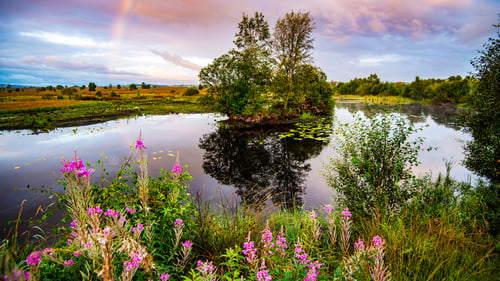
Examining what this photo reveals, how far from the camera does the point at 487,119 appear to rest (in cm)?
840

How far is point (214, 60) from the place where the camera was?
2267 centimetres

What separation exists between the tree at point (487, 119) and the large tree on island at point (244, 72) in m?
16.7

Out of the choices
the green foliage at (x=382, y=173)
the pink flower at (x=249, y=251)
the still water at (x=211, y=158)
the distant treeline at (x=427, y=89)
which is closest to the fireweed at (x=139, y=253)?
the pink flower at (x=249, y=251)

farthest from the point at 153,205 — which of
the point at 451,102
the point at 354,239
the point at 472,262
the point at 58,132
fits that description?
the point at 451,102

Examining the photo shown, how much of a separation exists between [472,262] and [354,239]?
5.32 ft

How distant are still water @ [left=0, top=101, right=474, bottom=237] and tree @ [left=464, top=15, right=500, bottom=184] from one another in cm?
71

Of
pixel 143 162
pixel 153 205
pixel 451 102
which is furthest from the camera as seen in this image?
pixel 451 102

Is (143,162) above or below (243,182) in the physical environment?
above

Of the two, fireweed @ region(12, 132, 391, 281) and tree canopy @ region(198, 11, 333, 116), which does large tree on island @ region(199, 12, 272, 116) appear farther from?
fireweed @ region(12, 132, 391, 281)

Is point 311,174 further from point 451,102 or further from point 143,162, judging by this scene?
point 451,102

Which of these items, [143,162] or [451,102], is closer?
[143,162]

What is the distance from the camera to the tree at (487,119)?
7.92 metres

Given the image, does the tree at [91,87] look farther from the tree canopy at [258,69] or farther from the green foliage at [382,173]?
the green foliage at [382,173]

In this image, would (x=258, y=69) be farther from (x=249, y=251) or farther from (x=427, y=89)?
(x=427, y=89)
